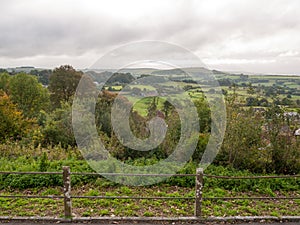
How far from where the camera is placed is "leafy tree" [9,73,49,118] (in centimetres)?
2972

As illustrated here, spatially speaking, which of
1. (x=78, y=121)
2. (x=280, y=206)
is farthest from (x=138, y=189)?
(x=78, y=121)

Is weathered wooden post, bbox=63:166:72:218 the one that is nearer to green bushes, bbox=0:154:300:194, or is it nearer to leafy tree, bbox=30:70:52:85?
green bushes, bbox=0:154:300:194

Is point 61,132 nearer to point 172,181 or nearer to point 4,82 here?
point 172,181

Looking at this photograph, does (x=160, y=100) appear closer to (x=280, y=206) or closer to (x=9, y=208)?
(x=280, y=206)

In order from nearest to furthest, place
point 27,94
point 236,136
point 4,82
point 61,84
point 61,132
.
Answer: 1. point 236,136
2. point 61,132
3. point 61,84
4. point 27,94
5. point 4,82

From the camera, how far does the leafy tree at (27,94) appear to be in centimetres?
2972

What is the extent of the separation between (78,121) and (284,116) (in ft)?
24.4

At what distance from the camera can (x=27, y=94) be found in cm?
3041

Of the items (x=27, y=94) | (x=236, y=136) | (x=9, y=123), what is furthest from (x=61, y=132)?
(x=27, y=94)

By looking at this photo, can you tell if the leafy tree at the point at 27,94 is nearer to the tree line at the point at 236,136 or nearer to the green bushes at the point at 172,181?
the tree line at the point at 236,136

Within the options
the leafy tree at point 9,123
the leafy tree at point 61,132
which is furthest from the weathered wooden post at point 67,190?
the leafy tree at point 9,123

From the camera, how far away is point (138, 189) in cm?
686

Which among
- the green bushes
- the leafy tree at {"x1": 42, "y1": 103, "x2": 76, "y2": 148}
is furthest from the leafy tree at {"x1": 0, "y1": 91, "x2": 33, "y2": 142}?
the green bushes

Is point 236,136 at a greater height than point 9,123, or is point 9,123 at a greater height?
point 236,136
